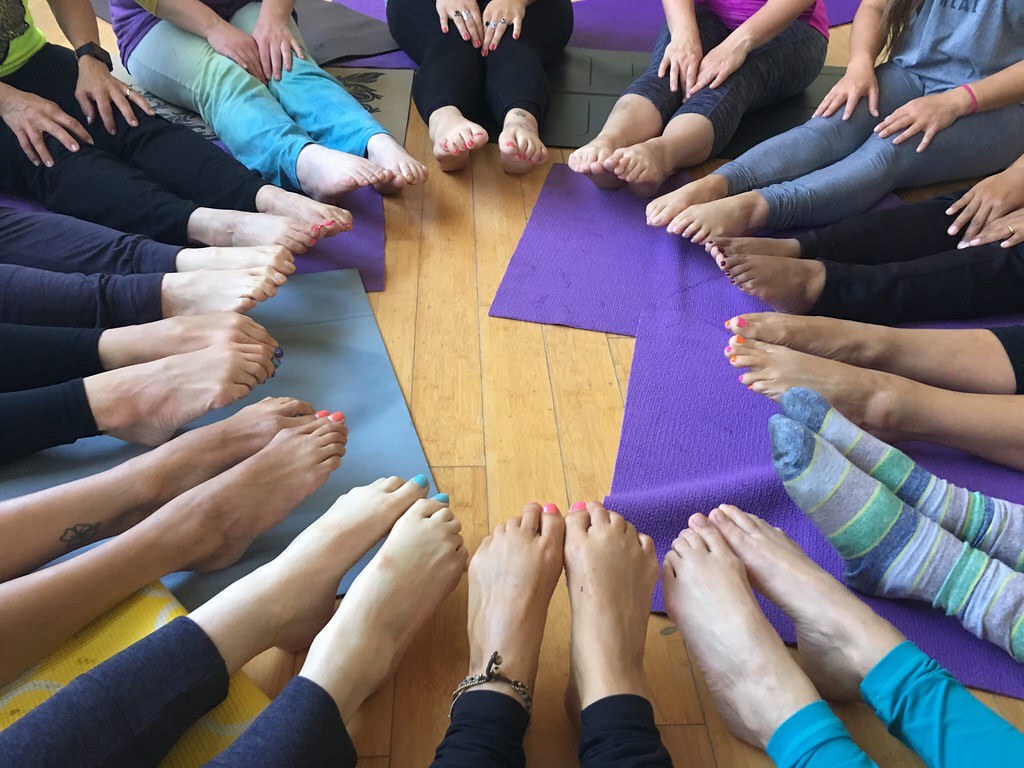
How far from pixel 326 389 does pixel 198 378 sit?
212mm

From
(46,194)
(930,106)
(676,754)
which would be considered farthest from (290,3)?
(676,754)

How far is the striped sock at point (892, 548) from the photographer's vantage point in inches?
36.7

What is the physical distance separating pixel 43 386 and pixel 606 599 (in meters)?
0.88

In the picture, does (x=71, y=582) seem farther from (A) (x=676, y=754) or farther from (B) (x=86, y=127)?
(B) (x=86, y=127)

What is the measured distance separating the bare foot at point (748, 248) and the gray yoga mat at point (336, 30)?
1.31 metres

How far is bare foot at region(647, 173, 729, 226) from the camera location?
146cm

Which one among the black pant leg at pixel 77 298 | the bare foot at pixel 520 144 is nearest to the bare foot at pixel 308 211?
the black pant leg at pixel 77 298

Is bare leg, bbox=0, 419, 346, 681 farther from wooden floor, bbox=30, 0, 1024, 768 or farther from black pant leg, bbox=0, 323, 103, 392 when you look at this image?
black pant leg, bbox=0, 323, 103, 392

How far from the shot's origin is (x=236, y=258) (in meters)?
1.31

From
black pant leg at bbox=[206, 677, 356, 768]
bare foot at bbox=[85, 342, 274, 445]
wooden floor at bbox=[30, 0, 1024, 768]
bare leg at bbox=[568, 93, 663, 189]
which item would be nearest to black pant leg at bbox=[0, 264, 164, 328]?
bare foot at bbox=[85, 342, 274, 445]

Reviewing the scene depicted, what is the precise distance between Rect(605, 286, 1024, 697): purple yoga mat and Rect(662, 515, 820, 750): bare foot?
0.08 metres

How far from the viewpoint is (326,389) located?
4.16ft

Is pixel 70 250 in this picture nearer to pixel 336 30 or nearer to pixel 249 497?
pixel 249 497

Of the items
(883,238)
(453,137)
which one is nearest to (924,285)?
(883,238)
